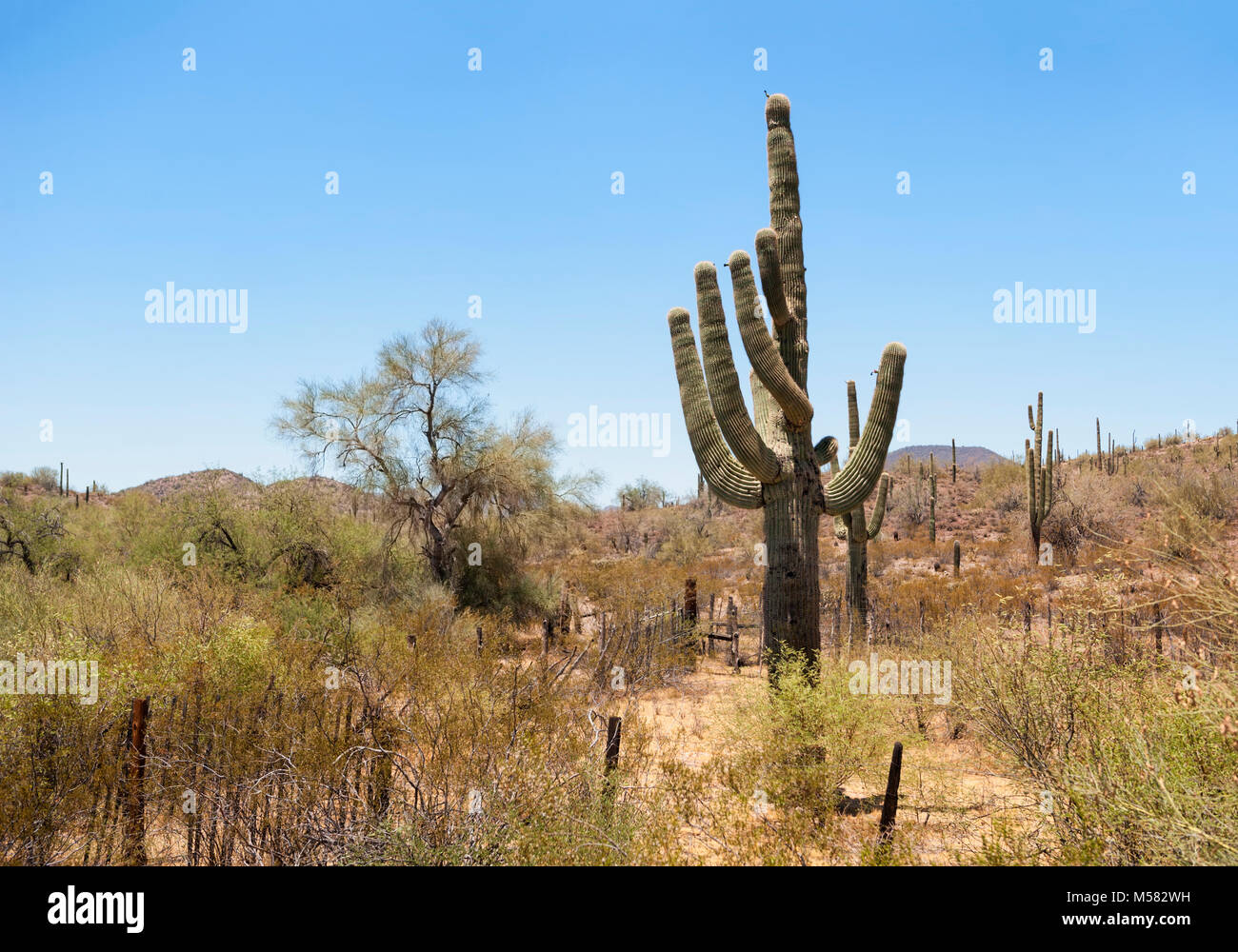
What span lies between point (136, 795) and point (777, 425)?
24.1 ft

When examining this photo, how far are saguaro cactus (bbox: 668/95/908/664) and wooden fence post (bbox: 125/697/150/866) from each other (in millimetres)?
6200

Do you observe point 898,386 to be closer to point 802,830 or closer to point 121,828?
point 802,830

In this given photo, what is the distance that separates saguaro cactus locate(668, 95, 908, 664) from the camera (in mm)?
7930

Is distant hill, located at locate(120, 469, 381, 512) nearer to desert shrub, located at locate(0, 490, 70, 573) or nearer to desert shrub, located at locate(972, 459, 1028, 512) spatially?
desert shrub, located at locate(0, 490, 70, 573)

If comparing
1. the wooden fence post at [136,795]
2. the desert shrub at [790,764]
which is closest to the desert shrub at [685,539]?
the desert shrub at [790,764]

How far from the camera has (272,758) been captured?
20.2ft

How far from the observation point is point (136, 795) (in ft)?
18.4

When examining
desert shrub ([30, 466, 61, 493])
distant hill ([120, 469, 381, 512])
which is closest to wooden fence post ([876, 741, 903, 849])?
distant hill ([120, 469, 381, 512])

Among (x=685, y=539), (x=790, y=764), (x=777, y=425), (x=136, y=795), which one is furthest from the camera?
(x=685, y=539)

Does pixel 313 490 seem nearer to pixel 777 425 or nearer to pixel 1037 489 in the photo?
pixel 777 425

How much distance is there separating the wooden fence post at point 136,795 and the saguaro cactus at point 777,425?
620 cm

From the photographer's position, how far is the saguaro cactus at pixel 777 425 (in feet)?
26.0

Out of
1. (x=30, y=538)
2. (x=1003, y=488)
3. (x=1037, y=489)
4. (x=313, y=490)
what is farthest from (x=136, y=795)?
(x=1003, y=488)

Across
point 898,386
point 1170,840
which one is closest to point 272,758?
point 1170,840
